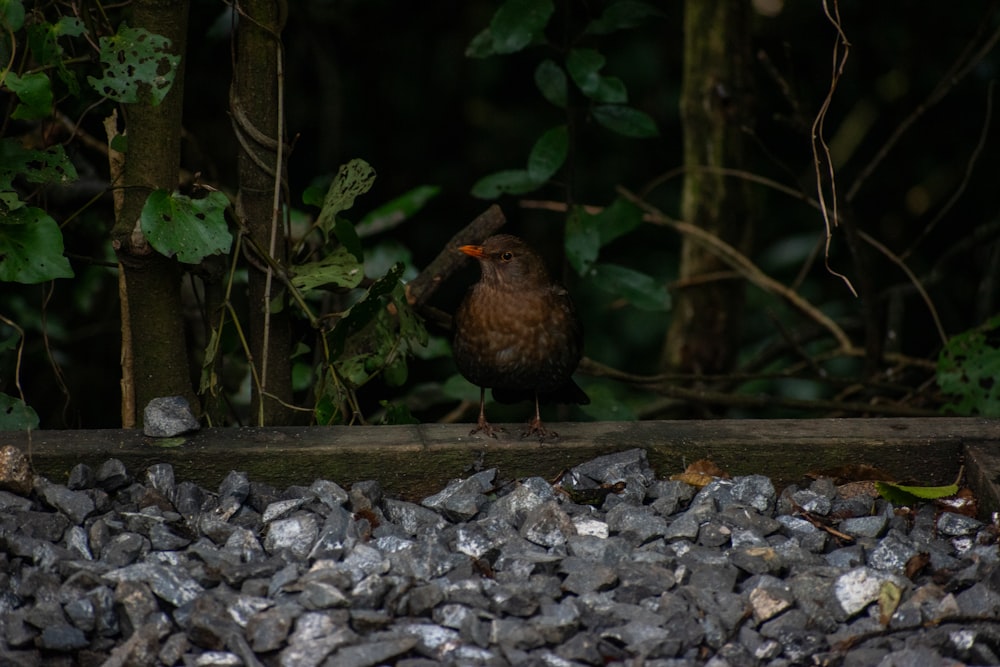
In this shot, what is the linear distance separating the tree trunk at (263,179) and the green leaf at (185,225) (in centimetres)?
33

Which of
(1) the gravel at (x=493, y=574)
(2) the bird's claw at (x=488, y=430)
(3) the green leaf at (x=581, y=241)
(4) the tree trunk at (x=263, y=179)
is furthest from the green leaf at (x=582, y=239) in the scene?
(1) the gravel at (x=493, y=574)

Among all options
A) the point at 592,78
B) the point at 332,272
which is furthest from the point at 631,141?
the point at 332,272

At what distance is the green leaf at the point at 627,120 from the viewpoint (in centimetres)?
409

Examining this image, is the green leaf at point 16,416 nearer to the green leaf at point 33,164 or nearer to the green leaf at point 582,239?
the green leaf at point 33,164

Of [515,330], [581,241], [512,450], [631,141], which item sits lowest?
[512,450]

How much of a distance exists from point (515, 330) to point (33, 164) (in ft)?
4.23

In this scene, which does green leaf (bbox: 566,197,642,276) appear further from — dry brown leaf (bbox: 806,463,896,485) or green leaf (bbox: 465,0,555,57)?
dry brown leaf (bbox: 806,463,896,485)

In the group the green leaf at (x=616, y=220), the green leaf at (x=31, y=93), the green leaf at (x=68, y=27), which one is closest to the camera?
the green leaf at (x=31, y=93)

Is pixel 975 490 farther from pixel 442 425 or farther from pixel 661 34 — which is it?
pixel 661 34

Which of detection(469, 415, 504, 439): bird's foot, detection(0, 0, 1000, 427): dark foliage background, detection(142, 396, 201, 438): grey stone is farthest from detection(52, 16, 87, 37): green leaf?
detection(0, 0, 1000, 427): dark foliage background

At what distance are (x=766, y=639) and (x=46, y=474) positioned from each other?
161cm

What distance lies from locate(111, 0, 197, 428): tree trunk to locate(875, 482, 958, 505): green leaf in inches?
66.5

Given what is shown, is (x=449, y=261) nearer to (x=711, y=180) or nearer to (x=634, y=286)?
(x=634, y=286)

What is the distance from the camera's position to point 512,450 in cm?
310
